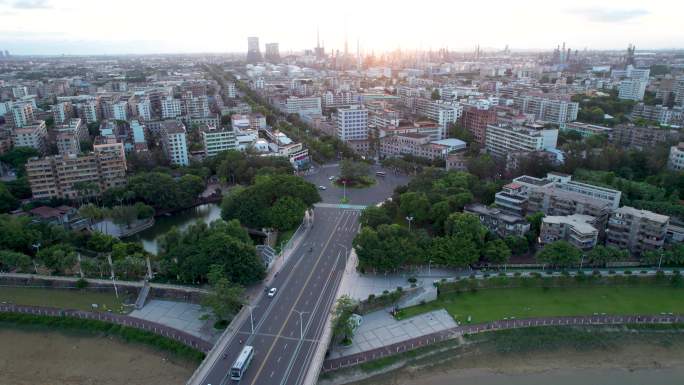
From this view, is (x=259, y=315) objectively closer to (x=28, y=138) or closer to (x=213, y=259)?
(x=213, y=259)

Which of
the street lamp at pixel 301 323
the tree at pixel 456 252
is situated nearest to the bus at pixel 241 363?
the street lamp at pixel 301 323

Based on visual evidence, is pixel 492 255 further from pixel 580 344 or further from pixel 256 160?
pixel 256 160

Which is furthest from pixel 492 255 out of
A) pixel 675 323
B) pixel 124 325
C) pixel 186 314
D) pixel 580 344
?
pixel 124 325

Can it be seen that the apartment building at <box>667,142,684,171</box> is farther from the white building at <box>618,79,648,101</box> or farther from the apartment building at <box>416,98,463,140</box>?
the white building at <box>618,79,648,101</box>

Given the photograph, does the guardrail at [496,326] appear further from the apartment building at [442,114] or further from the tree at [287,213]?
the apartment building at [442,114]

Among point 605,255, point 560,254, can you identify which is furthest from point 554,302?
point 605,255

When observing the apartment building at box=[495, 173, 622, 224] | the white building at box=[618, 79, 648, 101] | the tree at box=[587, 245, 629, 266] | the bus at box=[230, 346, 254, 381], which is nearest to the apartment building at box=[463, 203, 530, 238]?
the apartment building at box=[495, 173, 622, 224]
